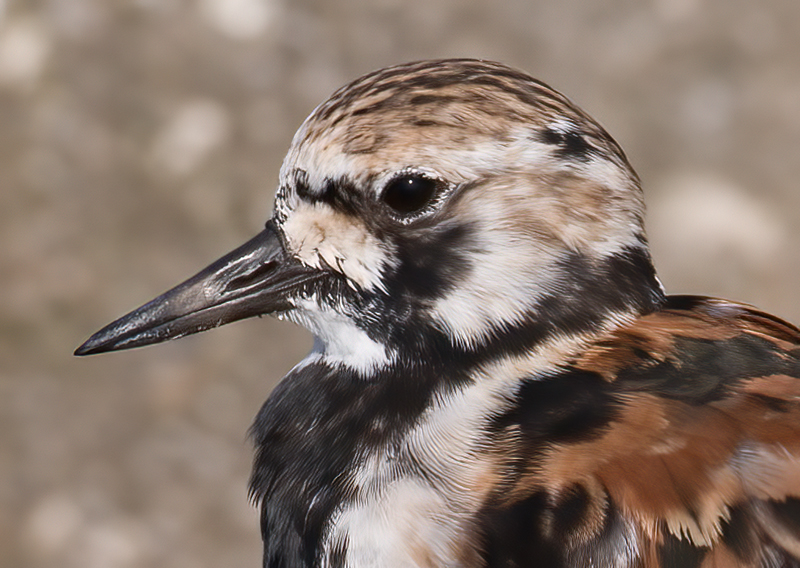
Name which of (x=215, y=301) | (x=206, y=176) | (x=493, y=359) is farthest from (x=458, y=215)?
(x=206, y=176)

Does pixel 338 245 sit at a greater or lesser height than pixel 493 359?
greater

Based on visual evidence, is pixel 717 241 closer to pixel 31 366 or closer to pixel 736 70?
pixel 736 70

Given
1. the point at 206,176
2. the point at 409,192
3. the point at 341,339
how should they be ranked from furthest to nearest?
the point at 206,176 < the point at 341,339 < the point at 409,192

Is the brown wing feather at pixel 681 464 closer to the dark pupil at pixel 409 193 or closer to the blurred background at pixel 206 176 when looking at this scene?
the dark pupil at pixel 409 193

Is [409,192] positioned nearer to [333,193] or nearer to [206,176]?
[333,193]

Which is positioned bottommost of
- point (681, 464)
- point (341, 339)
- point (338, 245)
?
point (681, 464)

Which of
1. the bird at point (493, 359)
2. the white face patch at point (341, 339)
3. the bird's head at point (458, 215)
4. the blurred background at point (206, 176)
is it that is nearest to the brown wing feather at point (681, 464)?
the bird at point (493, 359)
